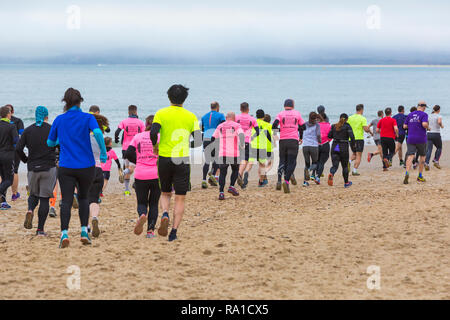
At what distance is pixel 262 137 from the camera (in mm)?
12469

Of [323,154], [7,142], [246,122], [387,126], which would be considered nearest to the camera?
[7,142]

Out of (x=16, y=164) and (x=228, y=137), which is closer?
(x=228, y=137)

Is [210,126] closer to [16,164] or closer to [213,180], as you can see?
[213,180]

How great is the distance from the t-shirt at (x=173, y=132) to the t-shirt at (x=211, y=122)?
5.30m

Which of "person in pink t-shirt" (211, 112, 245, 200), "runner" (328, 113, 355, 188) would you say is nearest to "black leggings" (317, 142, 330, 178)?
"runner" (328, 113, 355, 188)

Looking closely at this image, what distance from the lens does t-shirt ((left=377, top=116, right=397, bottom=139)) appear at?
14977 mm

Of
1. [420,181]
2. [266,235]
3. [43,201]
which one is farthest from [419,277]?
[420,181]

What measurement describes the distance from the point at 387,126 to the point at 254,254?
9873 millimetres

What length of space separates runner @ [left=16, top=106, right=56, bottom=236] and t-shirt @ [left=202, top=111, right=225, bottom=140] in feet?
15.7

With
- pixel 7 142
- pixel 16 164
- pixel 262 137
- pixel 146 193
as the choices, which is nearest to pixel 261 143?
pixel 262 137

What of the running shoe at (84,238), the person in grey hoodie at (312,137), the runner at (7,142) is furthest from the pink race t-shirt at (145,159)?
the person in grey hoodie at (312,137)

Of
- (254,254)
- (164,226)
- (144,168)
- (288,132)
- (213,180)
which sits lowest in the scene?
(213,180)

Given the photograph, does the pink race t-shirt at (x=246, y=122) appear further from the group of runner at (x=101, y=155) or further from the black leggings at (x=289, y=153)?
the black leggings at (x=289, y=153)

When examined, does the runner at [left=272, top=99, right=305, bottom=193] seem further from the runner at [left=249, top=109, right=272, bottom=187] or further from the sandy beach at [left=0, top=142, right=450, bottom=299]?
the sandy beach at [left=0, top=142, right=450, bottom=299]
